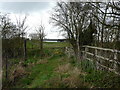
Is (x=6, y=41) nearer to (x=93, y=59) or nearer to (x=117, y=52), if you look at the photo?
(x=93, y=59)

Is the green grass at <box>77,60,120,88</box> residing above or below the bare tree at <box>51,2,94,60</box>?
below

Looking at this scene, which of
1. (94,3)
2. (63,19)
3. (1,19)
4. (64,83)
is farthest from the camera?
(63,19)

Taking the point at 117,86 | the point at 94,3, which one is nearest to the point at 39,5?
the point at 94,3

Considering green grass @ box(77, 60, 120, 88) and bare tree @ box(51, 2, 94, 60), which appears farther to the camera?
bare tree @ box(51, 2, 94, 60)

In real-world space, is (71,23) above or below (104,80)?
above

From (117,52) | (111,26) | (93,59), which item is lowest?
(93,59)

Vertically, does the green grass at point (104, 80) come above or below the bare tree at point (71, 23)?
below

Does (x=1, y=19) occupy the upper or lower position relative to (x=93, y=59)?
upper

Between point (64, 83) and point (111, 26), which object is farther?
point (64, 83)

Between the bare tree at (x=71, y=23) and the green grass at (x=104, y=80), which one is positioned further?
the bare tree at (x=71, y=23)

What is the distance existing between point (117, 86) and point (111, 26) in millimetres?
1392

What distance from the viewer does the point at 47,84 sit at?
4488mm

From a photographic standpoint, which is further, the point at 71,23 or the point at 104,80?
the point at 71,23

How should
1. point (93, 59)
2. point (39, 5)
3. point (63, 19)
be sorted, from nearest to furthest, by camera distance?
point (39, 5) → point (93, 59) → point (63, 19)
